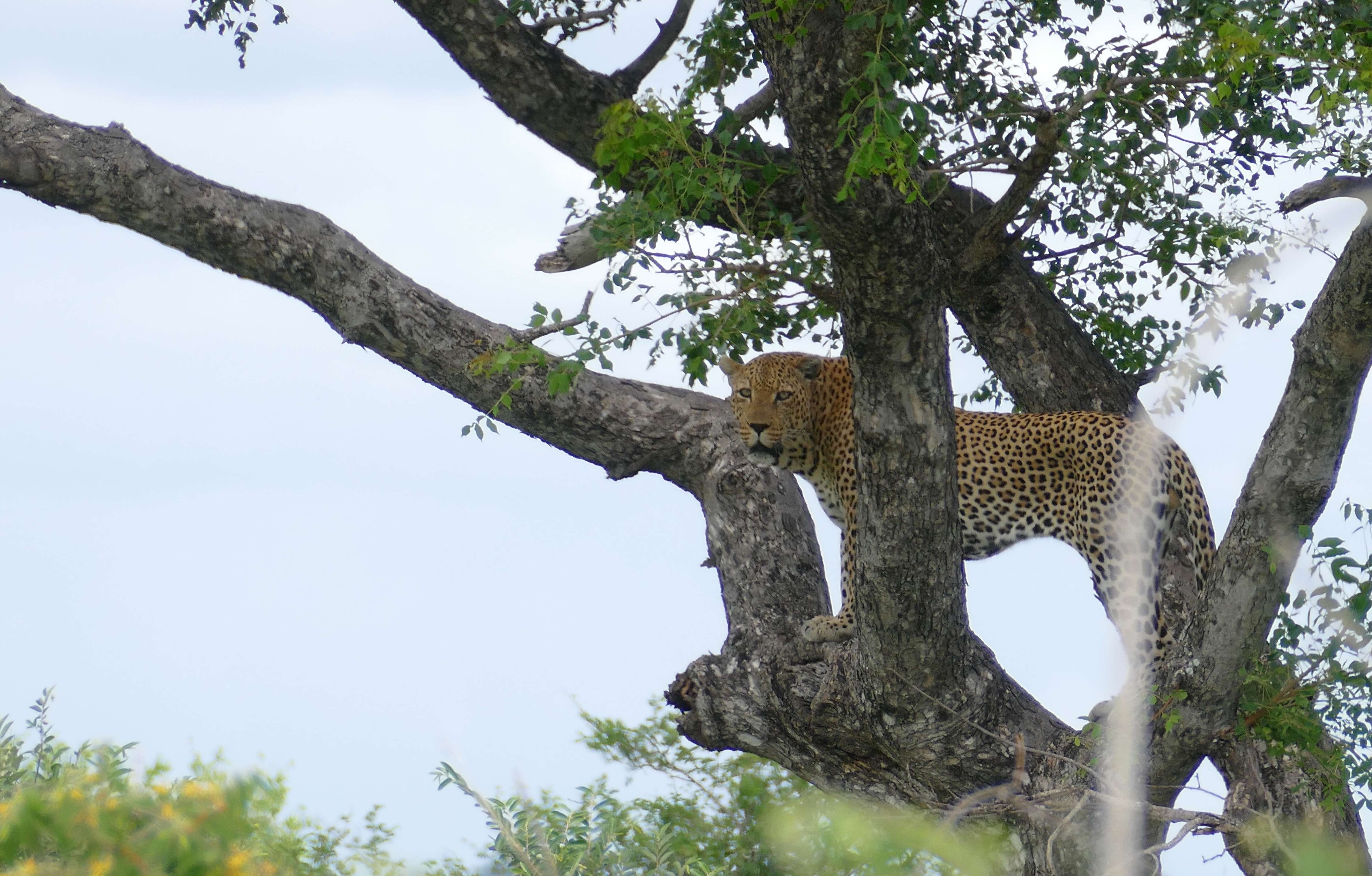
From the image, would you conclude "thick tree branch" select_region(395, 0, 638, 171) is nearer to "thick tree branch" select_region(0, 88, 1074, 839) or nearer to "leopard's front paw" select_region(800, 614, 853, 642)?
"thick tree branch" select_region(0, 88, 1074, 839)

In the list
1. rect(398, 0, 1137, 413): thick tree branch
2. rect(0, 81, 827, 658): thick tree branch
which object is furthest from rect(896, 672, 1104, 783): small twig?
rect(398, 0, 1137, 413): thick tree branch

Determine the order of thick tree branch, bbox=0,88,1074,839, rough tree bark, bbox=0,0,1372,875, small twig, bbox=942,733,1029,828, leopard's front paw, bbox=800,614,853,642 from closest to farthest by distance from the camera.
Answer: rough tree bark, bbox=0,0,1372,875 < small twig, bbox=942,733,1029,828 < thick tree branch, bbox=0,88,1074,839 < leopard's front paw, bbox=800,614,853,642

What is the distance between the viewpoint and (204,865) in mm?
2359

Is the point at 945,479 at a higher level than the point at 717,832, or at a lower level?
higher

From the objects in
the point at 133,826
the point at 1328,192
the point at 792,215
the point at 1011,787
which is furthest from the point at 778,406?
the point at 133,826

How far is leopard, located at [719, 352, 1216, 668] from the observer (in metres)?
5.86

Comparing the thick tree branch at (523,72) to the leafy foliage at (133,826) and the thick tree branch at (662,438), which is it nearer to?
the thick tree branch at (662,438)

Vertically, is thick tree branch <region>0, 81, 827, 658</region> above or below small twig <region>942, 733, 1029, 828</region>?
above

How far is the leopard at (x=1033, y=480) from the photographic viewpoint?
586cm

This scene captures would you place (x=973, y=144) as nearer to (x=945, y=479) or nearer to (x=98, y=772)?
(x=945, y=479)

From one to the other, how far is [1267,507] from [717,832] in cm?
484

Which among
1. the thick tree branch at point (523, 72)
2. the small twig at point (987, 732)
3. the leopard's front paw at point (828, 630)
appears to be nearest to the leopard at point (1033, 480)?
the leopard's front paw at point (828, 630)

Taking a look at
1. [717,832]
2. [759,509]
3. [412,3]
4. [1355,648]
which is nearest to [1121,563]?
[1355,648]

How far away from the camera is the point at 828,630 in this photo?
20.1ft
